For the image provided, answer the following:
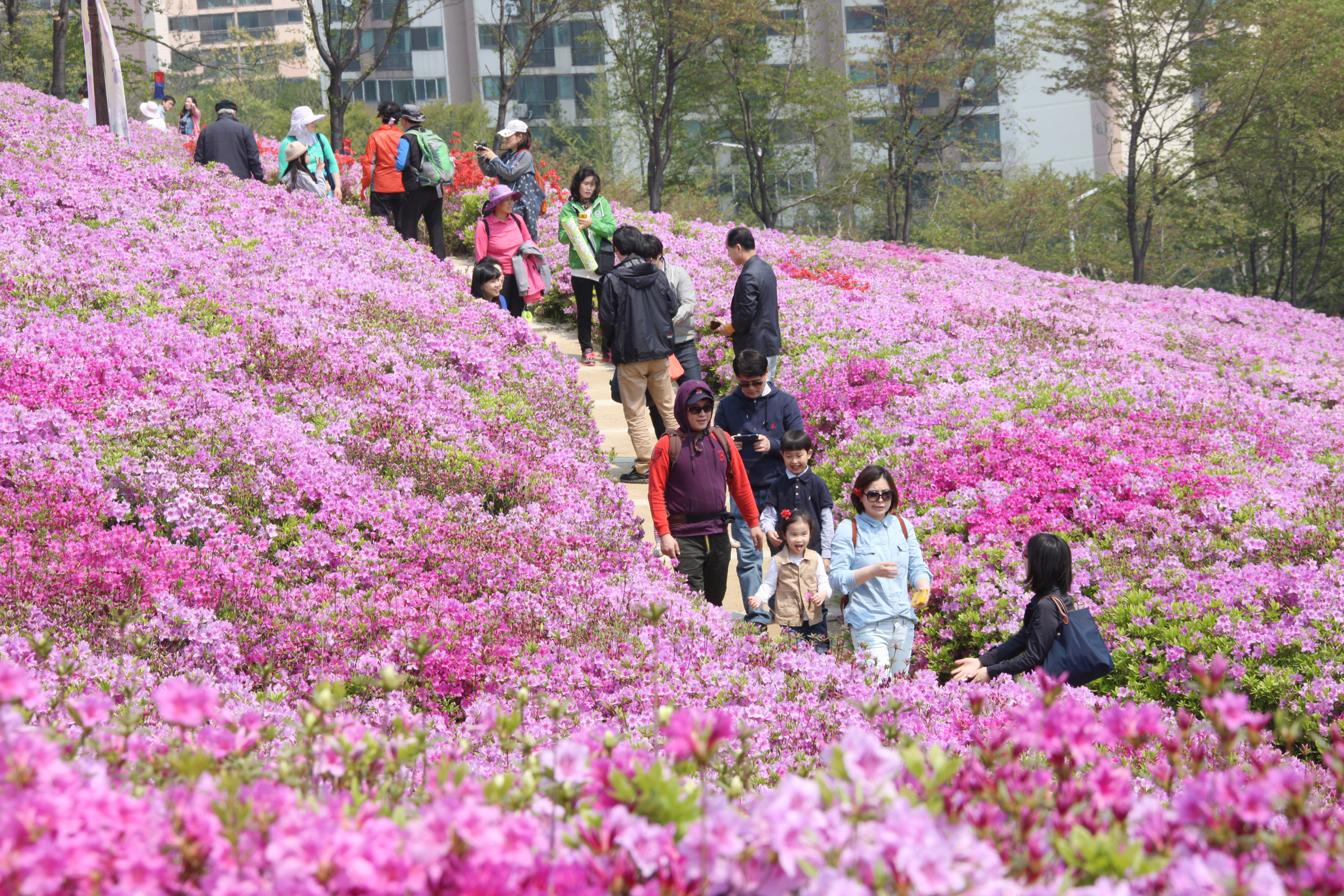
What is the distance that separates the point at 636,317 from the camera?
373 inches

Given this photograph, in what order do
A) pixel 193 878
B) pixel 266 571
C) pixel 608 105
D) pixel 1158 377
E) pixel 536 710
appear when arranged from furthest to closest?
pixel 608 105 < pixel 1158 377 < pixel 266 571 < pixel 536 710 < pixel 193 878

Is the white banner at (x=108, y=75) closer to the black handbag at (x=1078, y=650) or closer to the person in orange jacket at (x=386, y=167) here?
the person in orange jacket at (x=386, y=167)

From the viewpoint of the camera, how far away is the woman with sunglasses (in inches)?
255

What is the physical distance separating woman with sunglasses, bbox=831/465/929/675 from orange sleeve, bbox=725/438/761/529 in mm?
887

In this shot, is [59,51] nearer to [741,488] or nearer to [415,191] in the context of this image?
[415,191]

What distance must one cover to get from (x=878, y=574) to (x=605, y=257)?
25.0ft

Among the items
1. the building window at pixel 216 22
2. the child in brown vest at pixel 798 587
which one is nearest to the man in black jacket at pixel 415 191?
the child in brown vest at pixel 798 587

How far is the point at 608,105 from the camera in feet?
196

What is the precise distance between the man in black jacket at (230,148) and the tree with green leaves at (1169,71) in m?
26.9

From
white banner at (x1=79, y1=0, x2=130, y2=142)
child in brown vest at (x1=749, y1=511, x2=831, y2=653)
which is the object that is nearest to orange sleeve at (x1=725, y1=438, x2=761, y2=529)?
child in brown vest at (x1=749, y1=511, x2=831, y2=653)

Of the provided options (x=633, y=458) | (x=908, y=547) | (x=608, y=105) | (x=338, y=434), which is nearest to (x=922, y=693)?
(x=908, y=547)

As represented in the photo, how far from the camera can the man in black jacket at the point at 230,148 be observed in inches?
630

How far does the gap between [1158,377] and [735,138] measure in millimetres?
31286

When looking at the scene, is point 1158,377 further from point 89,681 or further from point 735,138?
point 735,138
